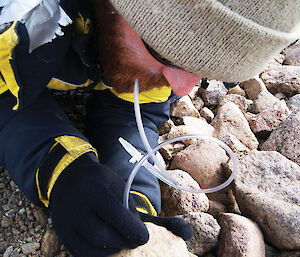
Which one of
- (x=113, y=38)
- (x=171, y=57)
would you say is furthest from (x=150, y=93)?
(x=171, y=57)

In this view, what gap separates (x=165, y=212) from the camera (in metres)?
0.96

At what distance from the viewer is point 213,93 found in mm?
1429

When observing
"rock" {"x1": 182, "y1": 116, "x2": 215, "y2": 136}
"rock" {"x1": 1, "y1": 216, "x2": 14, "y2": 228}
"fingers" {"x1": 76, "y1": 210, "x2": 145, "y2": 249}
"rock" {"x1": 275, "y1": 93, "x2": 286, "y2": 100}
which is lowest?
"rock" {"x1": 1, "y1": 216, "x2": 14, "y2": 228}

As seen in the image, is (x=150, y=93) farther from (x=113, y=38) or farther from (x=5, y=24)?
(x=5, y=24)

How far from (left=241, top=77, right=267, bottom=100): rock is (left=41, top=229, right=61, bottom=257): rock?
42.1 inches

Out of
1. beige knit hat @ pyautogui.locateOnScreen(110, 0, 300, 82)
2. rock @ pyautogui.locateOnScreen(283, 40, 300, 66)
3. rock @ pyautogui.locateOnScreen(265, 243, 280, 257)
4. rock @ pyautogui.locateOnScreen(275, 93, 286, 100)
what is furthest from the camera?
rock @ pyautogui.locateOnScreen(283, 40, 300, 66)

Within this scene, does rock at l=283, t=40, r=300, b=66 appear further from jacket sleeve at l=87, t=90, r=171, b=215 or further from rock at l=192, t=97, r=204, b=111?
jacket sleeve at l=87, t=90, r=171, b=215

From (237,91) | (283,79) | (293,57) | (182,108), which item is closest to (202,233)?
(182,108)

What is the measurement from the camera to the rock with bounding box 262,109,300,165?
1.13 m

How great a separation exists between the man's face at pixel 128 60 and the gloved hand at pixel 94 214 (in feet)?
0.77

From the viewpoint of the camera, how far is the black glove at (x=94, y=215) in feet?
2.08

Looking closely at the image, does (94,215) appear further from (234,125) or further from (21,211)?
(234,125)

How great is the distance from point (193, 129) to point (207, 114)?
0.20m

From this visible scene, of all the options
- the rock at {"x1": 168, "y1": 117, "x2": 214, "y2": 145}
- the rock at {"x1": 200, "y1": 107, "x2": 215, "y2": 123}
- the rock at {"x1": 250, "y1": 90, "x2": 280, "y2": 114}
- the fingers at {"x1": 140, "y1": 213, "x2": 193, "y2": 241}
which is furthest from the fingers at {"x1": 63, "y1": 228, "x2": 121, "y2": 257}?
the rock at {"x1": 250, "y1": 90, "x2": 280, "y2": 114}
